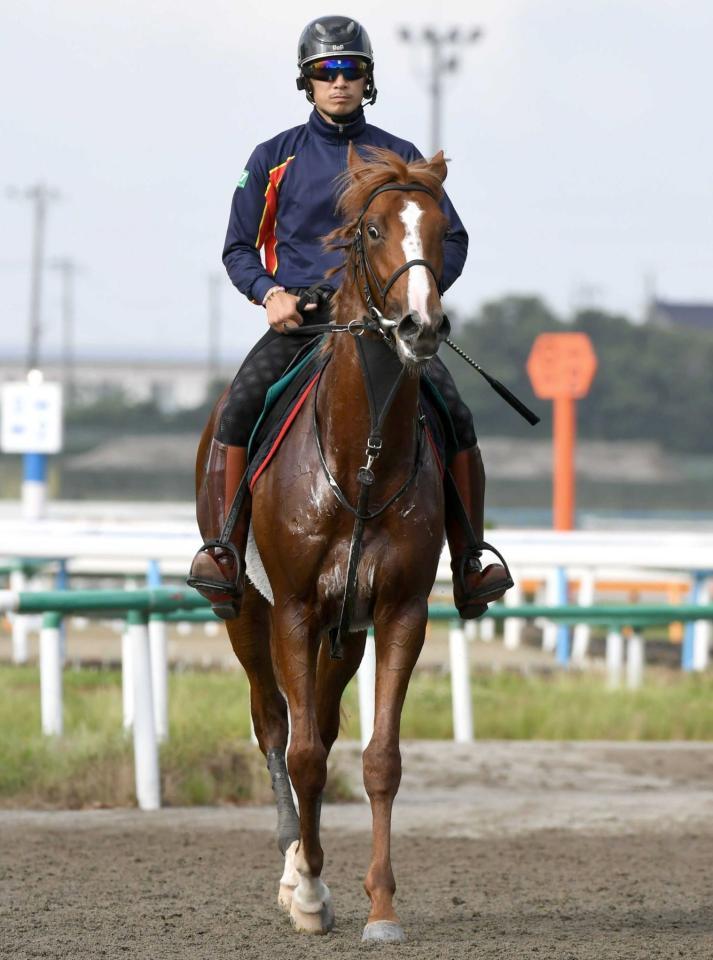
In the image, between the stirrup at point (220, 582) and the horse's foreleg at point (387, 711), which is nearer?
the horse's foreleg at point (387, 711)

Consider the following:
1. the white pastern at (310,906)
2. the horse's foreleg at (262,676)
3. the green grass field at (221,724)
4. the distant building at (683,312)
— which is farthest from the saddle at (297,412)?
the distant building at (683,312)

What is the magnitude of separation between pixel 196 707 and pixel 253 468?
4.25 m

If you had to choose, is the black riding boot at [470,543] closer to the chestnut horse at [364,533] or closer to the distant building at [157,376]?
the chestnut horse at [364,533]

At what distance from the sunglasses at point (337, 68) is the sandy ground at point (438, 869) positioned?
9.99 feet

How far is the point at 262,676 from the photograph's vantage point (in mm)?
7324

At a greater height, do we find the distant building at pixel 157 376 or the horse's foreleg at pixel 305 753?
the distant building at pixel 157 376

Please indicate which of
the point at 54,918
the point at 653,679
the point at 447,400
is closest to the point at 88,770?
the point at 54,918

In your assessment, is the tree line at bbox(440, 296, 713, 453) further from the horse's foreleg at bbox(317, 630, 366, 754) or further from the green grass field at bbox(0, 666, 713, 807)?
the horse's foreleg at bbox(317, 630, 366, 754)

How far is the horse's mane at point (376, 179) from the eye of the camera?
572cm

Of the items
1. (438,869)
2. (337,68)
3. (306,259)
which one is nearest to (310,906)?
(438,869)

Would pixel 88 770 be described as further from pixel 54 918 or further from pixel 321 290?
pixel 321 290

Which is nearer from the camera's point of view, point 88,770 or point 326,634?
point 326,634

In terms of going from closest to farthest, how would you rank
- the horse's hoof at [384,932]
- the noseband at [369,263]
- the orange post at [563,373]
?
the noseband at [369,263] → the horse's hoof at [384,932] → the orange post at [563,373]

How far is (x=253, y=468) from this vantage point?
6367mm
